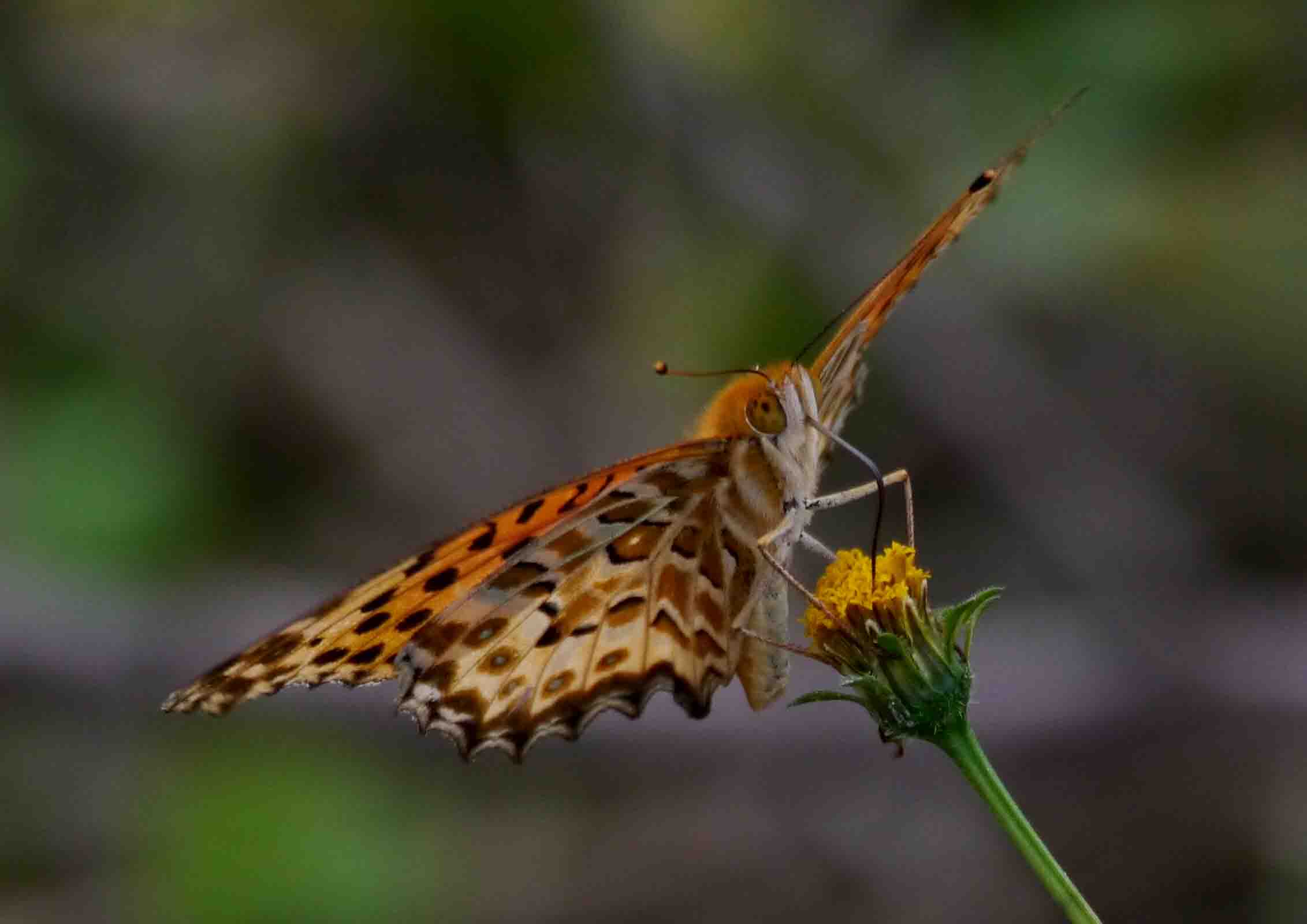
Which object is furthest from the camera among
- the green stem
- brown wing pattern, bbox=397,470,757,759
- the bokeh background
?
the bokeh background

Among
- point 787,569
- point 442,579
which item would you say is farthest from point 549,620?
point 787,569

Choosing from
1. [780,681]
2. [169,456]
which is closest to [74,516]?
[169,456]

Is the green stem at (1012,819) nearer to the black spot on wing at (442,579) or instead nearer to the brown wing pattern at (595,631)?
the brown wing pattern at (595,631)

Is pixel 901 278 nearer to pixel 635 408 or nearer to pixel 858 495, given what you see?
pixel 858 495

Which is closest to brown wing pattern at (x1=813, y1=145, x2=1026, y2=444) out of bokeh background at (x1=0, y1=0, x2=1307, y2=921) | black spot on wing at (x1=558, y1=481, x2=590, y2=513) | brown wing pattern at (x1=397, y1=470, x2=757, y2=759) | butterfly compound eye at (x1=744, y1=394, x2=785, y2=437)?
butterfly compound eye at (x1=744, y1=394, x2=785, y2=437)

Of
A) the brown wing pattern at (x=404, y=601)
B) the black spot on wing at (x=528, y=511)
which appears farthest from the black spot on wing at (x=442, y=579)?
the black spot on wing at (x=528, y=511)

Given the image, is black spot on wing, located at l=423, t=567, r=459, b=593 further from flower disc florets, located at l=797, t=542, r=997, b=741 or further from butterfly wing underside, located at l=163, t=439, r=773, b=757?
flower disc florets, located at l=797, t=542, r=997, b=741

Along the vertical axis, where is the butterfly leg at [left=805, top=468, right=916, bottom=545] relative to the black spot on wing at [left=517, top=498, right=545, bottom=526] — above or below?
below

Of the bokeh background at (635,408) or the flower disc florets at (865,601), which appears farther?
the bokeh background at (635,408)
